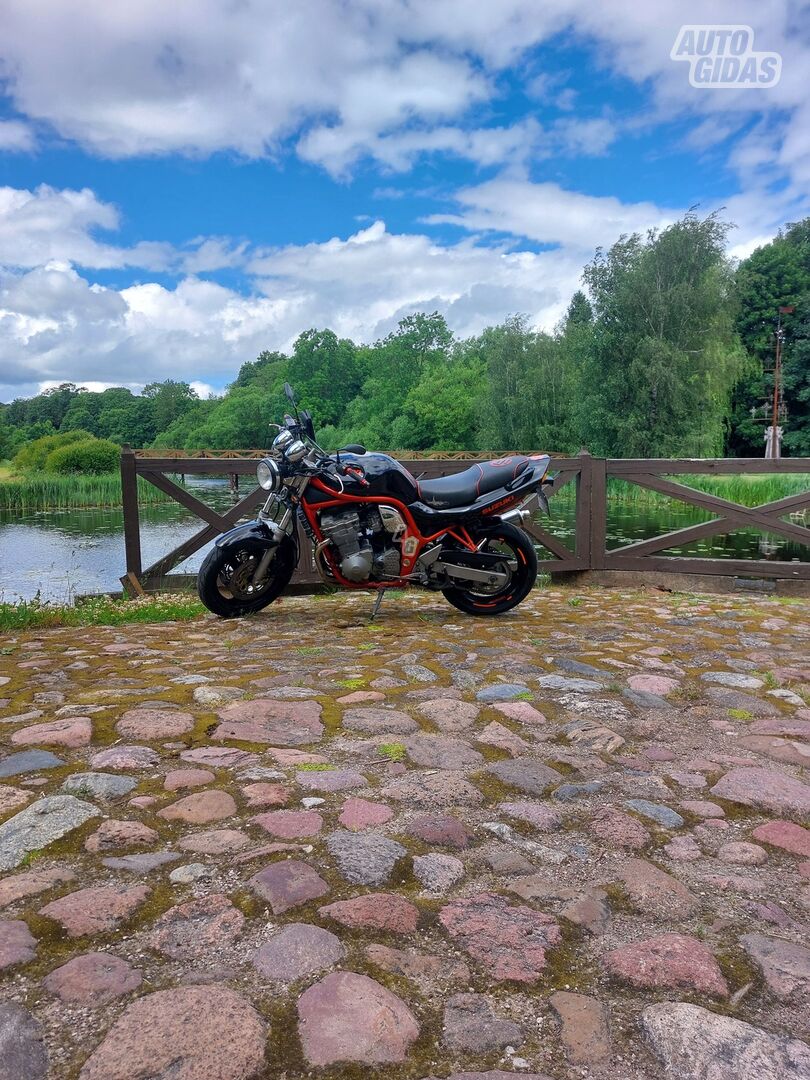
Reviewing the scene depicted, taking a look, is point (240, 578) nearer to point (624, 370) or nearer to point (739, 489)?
point (739, 489)

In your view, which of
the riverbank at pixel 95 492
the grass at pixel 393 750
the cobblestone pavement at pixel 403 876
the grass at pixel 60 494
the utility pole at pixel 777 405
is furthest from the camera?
the utility pole at pixel 777 405

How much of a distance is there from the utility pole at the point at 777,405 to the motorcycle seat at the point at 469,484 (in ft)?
121

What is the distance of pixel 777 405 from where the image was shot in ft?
140

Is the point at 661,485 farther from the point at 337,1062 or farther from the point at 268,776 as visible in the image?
the point at 337,1062

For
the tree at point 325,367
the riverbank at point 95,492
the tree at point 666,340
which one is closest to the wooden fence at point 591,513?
the riverbank at point 95,492

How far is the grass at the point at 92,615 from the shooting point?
564cm

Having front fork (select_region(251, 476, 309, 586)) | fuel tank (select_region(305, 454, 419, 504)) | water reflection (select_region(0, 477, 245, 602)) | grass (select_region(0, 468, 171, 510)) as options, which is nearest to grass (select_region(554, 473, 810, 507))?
water reflection (select_region(0, 477, 245, 602))

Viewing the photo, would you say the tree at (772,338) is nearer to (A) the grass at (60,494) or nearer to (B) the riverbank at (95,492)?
(B) the riverbank at (95,492)

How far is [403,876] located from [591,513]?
247 inches

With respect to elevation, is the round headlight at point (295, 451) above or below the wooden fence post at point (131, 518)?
above

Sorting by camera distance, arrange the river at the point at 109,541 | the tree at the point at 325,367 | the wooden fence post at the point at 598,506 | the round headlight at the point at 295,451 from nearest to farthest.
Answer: the round headlight at the point at 295,451, the wooden fence post at the point at 598,506, the river at the point at 109,541, the tree at the point at 325,367

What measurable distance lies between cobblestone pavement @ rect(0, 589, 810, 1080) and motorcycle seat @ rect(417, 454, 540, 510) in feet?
6.52

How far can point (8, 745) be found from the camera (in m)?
2.73

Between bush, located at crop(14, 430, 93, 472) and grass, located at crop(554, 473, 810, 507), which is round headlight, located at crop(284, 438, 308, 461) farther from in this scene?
bush, located at crop(14, 430, 93, 472)
